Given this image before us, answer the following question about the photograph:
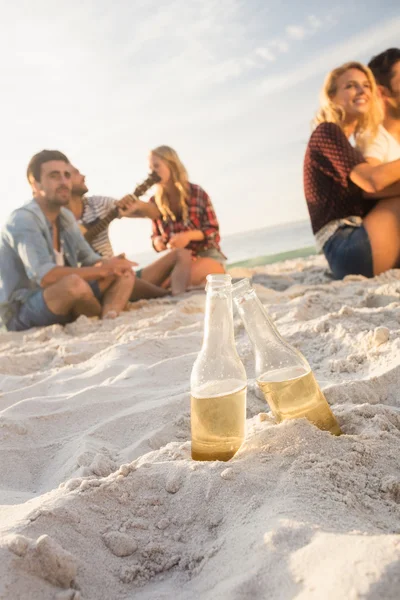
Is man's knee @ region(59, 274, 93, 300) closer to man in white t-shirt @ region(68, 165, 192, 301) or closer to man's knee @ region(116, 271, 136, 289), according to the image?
man's knee @ region(116, 271, 136, 289)

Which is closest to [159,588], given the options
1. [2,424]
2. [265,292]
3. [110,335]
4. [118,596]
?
[118,596]

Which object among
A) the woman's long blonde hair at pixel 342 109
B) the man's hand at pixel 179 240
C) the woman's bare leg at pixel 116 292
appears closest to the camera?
the woman's long blonde hair at pixel 342 109

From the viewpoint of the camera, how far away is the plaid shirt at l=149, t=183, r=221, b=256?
5.64m

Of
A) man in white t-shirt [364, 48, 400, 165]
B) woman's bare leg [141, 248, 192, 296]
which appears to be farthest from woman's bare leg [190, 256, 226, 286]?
man in white t-shirt [364, 48, 400, 165]

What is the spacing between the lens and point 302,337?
7.18ft

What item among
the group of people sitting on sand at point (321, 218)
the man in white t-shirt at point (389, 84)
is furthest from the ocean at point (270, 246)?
the group of people sitting on sand at point (321, 218)

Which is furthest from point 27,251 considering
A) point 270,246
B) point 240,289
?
point 270,246

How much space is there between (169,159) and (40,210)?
1.81m

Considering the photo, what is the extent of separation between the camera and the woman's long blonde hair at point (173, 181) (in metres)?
5.50

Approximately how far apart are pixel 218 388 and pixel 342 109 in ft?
11.4

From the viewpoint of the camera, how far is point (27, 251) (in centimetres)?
396

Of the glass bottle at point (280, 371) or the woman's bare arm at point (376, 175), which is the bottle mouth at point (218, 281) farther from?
the woman's bare arm at point (376, 175)

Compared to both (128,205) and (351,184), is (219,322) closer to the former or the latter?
(351,184)

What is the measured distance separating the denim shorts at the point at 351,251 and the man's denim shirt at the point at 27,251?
2.24 m
